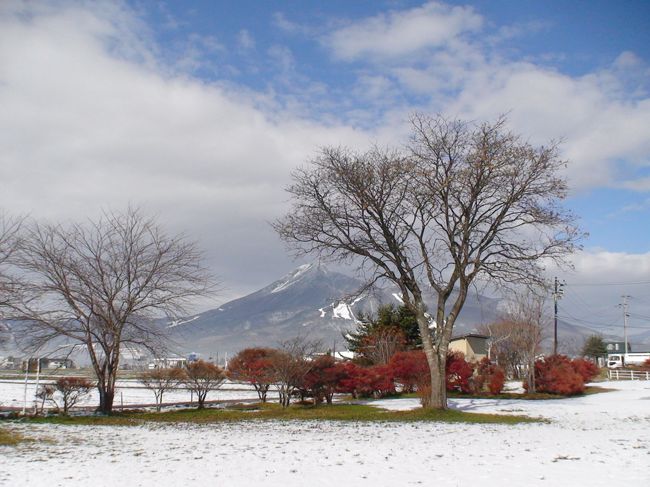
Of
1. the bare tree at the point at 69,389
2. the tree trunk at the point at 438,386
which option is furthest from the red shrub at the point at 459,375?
the bare tree at the point at 69,389

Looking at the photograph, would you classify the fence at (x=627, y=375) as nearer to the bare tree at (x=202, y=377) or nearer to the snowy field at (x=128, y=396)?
the snowy field at (x=128, y=396)

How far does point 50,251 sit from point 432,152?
14.2 m

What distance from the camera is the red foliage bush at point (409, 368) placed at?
3122 cm

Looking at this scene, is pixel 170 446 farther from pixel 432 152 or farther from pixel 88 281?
pixel 432 152

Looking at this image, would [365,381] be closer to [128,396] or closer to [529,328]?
[529,328]

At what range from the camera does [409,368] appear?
105ft

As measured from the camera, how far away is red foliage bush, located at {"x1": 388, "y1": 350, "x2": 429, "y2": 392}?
102 ft

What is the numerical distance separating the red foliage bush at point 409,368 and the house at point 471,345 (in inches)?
1353

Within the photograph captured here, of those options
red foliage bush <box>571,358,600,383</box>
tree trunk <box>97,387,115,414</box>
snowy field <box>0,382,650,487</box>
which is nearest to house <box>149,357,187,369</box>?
tree trunk <box>97,387,115,414</box>

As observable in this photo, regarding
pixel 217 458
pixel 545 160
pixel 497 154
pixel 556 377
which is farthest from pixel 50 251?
pixel 556 377

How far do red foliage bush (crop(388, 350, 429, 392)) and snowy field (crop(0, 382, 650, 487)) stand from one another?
14.7m

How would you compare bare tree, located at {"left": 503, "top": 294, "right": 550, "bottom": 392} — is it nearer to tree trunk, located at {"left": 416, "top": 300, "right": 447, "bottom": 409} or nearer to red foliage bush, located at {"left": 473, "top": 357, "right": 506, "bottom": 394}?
red foliage bush, located at {"left": 473, "top": 357, "right": 506, "bottom": 394}

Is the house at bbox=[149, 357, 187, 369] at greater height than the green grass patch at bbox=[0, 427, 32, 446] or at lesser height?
greater

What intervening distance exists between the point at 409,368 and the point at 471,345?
3817 cm
